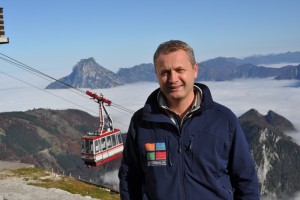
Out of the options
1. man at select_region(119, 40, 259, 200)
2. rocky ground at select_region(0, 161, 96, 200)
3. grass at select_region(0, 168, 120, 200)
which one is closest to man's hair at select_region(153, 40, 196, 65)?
man at select_region(119, 40, 259, 200)

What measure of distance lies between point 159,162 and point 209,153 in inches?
29.1

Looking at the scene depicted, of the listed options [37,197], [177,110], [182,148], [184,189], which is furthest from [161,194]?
[37,197]

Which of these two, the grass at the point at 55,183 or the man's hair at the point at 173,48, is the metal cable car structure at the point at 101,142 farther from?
the man's hair at the point at 173,48

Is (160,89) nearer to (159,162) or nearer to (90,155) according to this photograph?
(159,162)

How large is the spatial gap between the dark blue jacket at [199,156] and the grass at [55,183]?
96.3 ft

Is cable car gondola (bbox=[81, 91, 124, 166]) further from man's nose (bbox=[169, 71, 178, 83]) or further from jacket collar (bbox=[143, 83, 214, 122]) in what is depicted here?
man's nose (bbox=[169, 71, 178, 83])

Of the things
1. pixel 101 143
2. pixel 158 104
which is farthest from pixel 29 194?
pixel 158 104

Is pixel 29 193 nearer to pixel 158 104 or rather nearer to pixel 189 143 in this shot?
pixel 158 104

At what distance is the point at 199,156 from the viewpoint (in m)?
5.30

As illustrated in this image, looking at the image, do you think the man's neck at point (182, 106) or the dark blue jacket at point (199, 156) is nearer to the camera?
the dark blue jacket at point (199, 156)

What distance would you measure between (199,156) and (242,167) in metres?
0.68

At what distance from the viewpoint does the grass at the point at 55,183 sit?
114 ft

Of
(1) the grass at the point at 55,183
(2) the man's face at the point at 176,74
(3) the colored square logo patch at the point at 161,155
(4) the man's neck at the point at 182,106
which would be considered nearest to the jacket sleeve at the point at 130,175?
(3) the colored square logo patch at the point at 161,155

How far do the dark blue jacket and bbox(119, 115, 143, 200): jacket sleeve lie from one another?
37 cm
